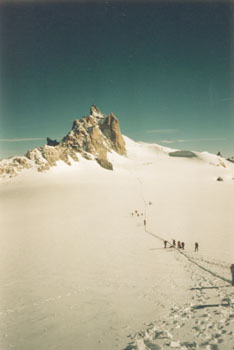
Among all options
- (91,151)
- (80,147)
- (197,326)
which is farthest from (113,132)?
(197,326)

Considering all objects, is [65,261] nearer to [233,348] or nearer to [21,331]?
[21,331]

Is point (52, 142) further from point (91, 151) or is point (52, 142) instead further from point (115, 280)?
point (115, 280)

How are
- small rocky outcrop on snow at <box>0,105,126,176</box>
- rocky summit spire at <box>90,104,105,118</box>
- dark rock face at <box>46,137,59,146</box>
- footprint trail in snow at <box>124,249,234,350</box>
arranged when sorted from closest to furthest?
footprint trail in snow at <box>124,249,234,350</box> < small rocky outcrop on snow at <box>0,105,126,176</box> < dark rock face at <box>46,137,59,146</box> < rocky summit spire at <box>90,104,105,118</box>

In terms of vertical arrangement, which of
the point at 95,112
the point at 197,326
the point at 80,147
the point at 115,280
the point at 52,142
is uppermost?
the point at 95,112

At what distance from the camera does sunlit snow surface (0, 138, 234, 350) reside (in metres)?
8.28

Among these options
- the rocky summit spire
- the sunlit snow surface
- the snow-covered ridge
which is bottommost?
the sunlit snow surface

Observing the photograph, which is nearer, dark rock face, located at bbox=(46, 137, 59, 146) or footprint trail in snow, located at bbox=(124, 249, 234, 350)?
footprint trail in snow, located at bbox=(124, 249, 234, 350)

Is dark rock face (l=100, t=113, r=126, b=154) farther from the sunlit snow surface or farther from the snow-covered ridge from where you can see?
the sunlit snow surface

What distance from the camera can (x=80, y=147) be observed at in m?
111

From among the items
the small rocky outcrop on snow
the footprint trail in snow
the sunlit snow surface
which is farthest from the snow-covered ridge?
the footprint trail in snow

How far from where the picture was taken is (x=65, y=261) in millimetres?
17281

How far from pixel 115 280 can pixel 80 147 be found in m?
101

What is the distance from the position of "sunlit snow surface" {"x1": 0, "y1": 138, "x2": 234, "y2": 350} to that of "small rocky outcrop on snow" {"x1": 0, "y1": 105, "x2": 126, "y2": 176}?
41.4m

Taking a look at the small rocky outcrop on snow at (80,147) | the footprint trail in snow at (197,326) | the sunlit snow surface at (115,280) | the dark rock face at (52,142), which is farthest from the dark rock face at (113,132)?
the footprint trail in snow at (197,326)
